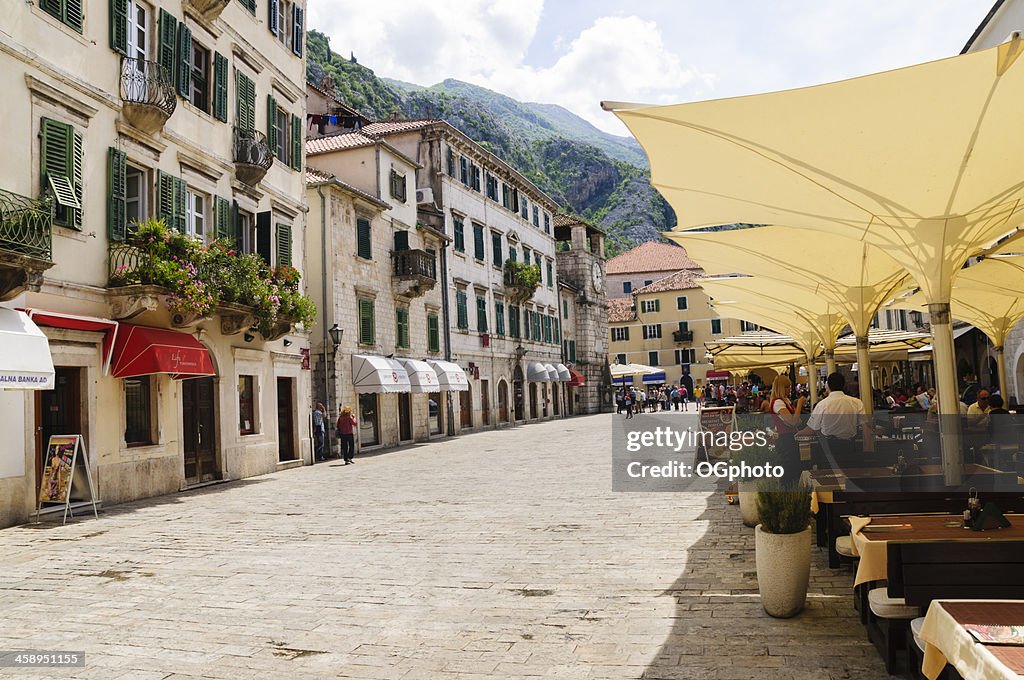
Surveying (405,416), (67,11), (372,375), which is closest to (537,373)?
(405,416)

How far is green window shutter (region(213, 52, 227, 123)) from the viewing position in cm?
1736

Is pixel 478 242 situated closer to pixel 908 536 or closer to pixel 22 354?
pixel 22 354

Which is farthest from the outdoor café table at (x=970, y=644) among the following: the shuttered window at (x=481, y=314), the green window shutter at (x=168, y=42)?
the shuttered window at (x=481, y=314)

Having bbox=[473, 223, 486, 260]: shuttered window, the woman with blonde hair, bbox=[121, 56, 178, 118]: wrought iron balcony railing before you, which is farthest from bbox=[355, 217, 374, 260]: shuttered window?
the woman with blonde hair

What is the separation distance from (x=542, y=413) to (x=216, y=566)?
3695cm

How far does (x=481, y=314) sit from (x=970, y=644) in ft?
112

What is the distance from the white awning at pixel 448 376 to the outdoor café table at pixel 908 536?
24.4 m

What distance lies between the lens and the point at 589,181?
468 ft

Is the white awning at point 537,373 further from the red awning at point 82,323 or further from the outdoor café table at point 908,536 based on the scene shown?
the outdoor café table at point 908,536

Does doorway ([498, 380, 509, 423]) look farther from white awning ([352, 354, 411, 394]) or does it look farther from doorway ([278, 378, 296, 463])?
doorway ([278, 378, 296, 463])

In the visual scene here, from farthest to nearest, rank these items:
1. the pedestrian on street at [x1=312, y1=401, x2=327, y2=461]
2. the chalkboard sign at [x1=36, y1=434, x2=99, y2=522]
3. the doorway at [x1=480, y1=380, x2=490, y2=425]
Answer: the doorway at [x1=480, y1=380, x2=490, y2=425] < the pedestrian on street at [x1=312, y1=401, x2=327, y2=461] < the chalkboard sign at [x1=36, y1=434, x2=99, y2=522]

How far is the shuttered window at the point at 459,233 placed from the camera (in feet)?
115

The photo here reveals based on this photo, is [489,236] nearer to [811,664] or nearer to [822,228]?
[822,228]

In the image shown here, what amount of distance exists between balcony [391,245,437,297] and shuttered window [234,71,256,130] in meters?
9.70
